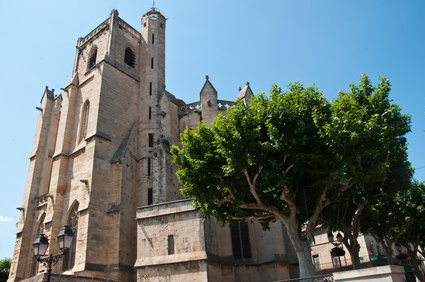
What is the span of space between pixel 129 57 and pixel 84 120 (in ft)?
22.2

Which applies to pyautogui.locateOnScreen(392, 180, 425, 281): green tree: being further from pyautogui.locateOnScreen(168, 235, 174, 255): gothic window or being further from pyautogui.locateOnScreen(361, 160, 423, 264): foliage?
pyautogui.locateOnScreen(168, 235, 174, 255): gothic window

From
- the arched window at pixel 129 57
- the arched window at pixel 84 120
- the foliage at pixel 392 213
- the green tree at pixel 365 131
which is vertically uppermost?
the arched window at pixel 129 57

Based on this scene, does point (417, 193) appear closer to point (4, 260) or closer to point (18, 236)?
point (18, 236)

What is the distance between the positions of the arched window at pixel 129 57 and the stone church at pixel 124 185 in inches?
4.3

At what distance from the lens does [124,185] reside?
20.7m

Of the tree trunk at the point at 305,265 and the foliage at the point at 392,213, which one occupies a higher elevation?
the foliage at the point at 392,213

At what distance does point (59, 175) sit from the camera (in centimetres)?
2211

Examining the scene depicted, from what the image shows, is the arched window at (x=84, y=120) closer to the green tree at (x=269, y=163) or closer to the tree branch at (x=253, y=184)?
the green tree at (x=269, y=163)

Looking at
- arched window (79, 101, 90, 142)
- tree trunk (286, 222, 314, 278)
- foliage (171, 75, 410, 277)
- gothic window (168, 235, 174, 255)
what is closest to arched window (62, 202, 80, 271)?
arched window (79, 101, 90, 142)

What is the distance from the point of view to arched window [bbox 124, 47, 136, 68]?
27.1m

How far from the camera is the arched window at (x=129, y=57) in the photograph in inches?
1068

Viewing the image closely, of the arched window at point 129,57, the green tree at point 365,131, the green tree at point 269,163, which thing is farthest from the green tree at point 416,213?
the arched window at point 129,57

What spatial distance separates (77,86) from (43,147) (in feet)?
18.5

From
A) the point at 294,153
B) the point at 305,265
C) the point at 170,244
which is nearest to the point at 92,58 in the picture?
the point at 170,244
